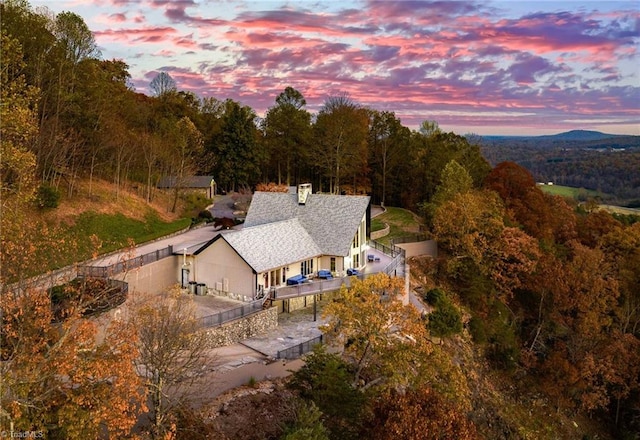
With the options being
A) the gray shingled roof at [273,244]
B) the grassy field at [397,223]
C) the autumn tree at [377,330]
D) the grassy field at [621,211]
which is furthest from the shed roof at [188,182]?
the grassy field at [621,211]

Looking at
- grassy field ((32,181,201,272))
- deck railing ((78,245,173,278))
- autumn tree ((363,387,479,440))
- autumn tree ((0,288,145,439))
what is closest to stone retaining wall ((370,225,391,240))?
grassy field ((32,181,201,272))

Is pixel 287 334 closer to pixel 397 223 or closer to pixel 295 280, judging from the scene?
pixel 295 280

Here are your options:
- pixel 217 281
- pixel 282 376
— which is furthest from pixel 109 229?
pixel 282 376

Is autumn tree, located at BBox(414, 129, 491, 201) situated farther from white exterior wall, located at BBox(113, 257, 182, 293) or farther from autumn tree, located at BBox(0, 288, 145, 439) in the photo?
autumn tree, located at BBox(0, 288, 145, 439)

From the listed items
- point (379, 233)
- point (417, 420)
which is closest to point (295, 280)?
point (417, 420)

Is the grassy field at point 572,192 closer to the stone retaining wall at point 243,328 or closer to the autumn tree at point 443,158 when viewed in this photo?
the autumn tree at point 443,158

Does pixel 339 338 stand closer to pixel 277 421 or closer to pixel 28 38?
pixel 277 421
